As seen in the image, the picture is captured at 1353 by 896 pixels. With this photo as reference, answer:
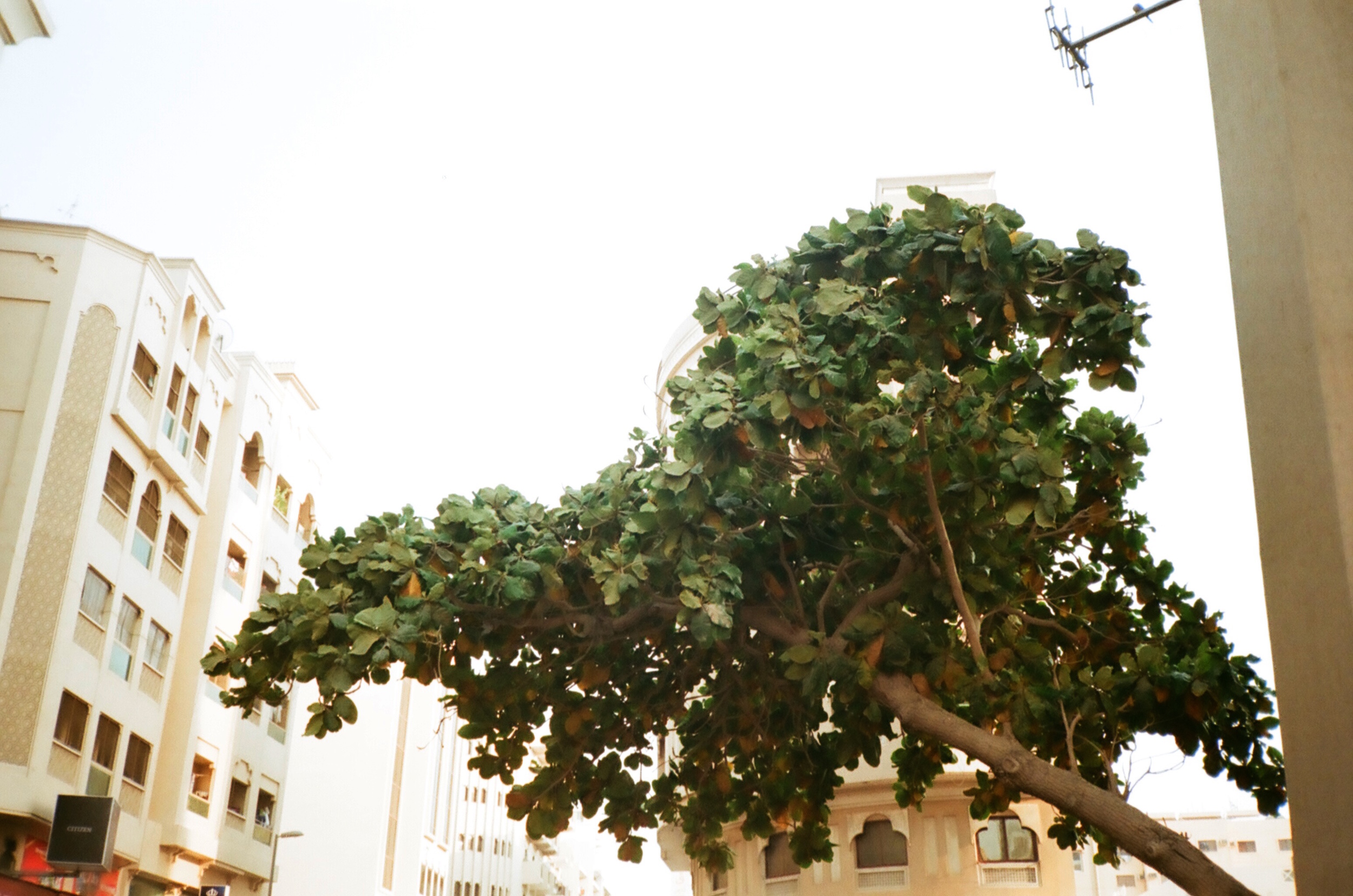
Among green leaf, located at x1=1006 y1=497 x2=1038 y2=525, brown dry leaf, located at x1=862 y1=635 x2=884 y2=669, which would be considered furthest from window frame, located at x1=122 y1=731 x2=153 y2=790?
green leaf, located at x1=1006 y1=497 x2=1038 y2=525

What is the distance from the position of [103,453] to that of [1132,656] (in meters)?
19.3

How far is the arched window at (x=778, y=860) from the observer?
88.2ft

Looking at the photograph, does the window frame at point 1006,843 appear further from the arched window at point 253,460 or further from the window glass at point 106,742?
the arched window at point 253,460

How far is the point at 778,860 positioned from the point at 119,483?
15.2 m

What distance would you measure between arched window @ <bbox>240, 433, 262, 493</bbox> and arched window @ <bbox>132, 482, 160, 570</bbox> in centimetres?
598

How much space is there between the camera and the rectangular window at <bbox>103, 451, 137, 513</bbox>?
24.0 m

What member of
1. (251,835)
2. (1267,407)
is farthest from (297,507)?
(1267,407)

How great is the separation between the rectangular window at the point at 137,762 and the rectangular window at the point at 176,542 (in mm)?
→ 3891

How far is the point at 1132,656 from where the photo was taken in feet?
33.4

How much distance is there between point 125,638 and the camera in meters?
25.0

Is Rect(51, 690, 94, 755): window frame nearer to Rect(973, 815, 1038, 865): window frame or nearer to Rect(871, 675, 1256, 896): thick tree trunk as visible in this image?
Rect(973, 815, 1038, 865): window frame

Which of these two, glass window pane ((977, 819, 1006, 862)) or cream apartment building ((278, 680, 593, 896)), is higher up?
cream apartment building ((278, 680, 593, 896))

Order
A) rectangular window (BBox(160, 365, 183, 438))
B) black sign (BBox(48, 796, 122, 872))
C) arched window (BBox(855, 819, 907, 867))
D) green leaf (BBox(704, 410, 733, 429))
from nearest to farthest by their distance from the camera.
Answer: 1. green leaf (BBox(704, 410, 733, 429))
2. black sign (BBox(48, 796, 122, 872))
3. arched window (BBox(855, 819, 907, 867))
4. rectangular window (BBox(160, 365, 183, 438))

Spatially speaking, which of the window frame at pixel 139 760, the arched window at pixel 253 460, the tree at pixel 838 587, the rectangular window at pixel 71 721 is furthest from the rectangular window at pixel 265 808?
the tree at pixel 838 587
